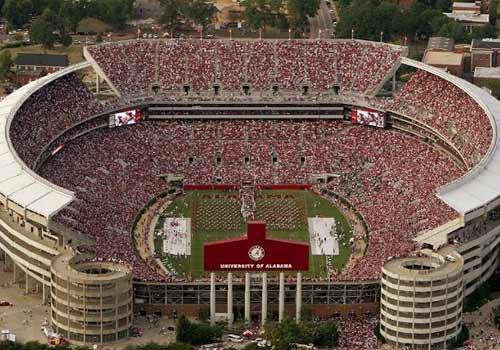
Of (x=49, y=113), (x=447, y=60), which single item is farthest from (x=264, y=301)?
(x=447, y=60)

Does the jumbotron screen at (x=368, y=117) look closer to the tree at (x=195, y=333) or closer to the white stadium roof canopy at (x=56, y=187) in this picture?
the white stadium roof canopy at (x=56, y=187)

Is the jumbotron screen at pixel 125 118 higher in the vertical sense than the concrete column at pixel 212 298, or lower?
higher

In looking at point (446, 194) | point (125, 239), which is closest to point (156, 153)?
point (125, 239)

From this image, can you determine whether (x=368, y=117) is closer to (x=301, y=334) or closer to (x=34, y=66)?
(x=301, y=334)

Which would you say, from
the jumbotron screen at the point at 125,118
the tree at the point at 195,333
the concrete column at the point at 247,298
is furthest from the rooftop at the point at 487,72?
the tree at the point at 195,333

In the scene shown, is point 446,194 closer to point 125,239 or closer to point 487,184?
point 487,184

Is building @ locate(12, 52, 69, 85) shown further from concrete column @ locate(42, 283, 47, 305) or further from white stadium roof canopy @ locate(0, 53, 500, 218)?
concrete column @ locate(42, 283, 47, 305)
